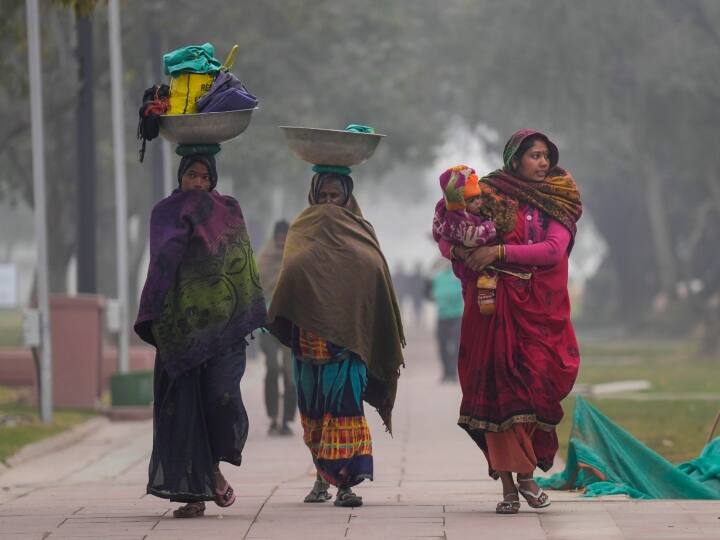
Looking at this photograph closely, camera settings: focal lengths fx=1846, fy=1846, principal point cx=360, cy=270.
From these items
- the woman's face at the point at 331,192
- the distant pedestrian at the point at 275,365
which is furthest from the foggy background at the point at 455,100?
the woman's face at the point at 331,192

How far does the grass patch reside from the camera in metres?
14.5

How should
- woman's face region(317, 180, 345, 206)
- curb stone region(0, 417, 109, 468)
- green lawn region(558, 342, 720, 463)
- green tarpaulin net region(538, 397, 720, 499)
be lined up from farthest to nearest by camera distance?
green lawn region(558, 342, 720, 463) < curb stone region(0, 417, 109, 468) < green tarpaulin net region(538, 397, 720, 499) < woman's face region(317, 180, 345, 206)

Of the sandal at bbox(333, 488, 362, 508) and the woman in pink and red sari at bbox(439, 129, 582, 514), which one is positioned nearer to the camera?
the woman in pink and red sari at bbox(439, 129, 582, 514)

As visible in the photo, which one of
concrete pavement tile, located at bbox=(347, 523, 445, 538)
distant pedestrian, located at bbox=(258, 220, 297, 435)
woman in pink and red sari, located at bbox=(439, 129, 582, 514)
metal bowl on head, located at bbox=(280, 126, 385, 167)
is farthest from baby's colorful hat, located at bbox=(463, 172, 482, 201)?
distant pedestrian, located at bbox=(258, 220, 297, 435)

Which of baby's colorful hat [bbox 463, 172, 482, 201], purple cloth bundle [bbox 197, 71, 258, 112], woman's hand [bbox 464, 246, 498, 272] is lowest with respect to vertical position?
woman's hand [bbox 464, 246, 498, 272]

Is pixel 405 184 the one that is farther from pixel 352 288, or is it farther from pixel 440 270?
pixel 352 288

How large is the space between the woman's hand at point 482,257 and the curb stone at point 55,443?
17.1 feet

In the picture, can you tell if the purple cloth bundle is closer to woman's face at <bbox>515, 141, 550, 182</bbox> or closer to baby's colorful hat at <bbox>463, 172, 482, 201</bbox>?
baby's colorful hat at <bbox>463, 172, 482, 201</bbox>

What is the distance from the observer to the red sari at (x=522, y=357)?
877 centimetres

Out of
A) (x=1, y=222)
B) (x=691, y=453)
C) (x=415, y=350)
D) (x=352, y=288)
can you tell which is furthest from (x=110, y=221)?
(x=1, y=222)

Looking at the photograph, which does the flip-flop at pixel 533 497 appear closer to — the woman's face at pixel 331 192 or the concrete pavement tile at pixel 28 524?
the woman's face at pixel 331 192

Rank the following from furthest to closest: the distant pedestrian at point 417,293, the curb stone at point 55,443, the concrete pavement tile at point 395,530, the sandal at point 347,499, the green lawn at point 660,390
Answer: the distant pedestrian at point 417,293 < the green lawn at point 660,390 < the curb stone at point 55,443 < the sandal at point 347,499 < the concrete pavement tile at point 395,530

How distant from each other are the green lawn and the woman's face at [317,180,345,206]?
453 centimetres

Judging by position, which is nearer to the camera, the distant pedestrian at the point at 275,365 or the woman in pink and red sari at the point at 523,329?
the woman in pink and red sari at the point at 523,329
